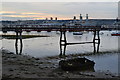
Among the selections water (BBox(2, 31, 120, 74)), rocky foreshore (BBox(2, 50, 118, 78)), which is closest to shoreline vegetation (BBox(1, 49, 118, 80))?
rocky foreshore (BBox(2, 50, 118, 78))

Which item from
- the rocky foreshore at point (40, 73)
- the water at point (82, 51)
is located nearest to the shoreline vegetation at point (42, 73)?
the rocky foreshore at point (40, 73)

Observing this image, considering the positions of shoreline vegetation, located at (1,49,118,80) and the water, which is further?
the water

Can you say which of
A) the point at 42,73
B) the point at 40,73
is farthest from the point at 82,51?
the point at 40,73

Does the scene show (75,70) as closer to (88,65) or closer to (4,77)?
(88,65)

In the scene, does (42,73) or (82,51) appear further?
(82,51)

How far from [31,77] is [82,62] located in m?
6.36

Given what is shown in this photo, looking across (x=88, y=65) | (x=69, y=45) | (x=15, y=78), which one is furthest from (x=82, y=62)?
(x=69, y=45)

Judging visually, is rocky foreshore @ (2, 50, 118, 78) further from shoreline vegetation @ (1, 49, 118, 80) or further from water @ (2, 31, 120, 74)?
water @ (2, 31, 120, 74)

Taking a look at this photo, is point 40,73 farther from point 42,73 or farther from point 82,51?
point 82,51

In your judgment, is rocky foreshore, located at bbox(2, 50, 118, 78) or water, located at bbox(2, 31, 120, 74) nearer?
rocky foreshore, located at bbox(2, 50, 118, 78)

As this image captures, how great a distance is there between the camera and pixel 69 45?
142ft

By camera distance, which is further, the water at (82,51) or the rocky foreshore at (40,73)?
the water at (82,51)

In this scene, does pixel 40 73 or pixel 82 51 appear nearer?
pixel 40 73

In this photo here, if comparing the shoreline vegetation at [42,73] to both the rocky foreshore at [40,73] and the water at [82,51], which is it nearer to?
the rocky foreshore at [40,73]
